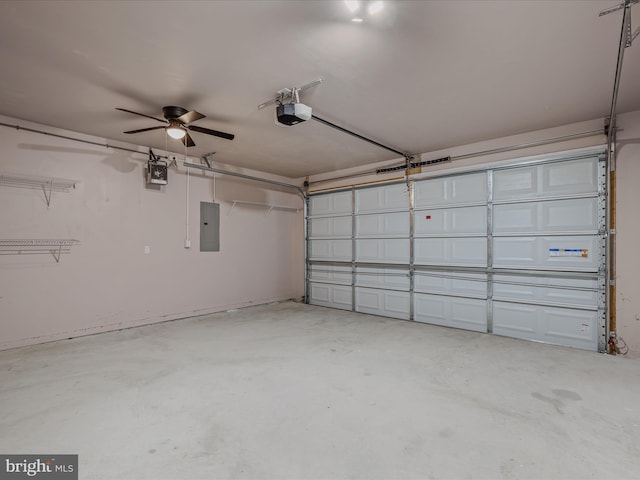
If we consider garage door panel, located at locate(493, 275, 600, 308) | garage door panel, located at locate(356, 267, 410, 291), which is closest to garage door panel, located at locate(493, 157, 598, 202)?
garage door panel, located at locate(493, 275, 600, 308)

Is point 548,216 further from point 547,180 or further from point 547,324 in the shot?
point 547,324

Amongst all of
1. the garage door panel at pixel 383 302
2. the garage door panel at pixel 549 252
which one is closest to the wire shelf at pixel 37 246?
the garage door panel at pixel 383 302

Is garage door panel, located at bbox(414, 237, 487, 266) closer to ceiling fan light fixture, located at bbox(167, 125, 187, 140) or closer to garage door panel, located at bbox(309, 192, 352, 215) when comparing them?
garage door panel, located at bbox(309, 192, 352, 215)

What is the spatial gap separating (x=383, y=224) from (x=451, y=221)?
1170 mm

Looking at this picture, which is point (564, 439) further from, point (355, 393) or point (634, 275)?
point (634, 275)

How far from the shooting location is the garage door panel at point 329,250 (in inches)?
245

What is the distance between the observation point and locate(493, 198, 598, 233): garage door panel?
152 inches

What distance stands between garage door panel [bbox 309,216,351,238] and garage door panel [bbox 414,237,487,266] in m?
1.43

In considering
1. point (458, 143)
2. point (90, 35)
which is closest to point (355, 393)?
point (90, 35)

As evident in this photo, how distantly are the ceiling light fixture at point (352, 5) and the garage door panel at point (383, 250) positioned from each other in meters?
3.87

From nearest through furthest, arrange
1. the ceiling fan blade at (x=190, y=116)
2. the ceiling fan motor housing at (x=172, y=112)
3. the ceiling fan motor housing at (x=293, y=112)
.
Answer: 1. the ceiling fan motor housing at (x=293, y=112)
2. the ceiling fan blade at (x=190, y=116)
3. the ceiling fan motor housing at (x=172, y=112)

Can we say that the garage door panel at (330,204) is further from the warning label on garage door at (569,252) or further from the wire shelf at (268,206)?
the warning label on garage door at (569,252)

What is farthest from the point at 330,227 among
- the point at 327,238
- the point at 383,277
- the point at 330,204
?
the point at 383,277

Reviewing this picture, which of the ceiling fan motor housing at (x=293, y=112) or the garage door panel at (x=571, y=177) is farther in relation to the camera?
the garage door panel at (x=571, y=177)
